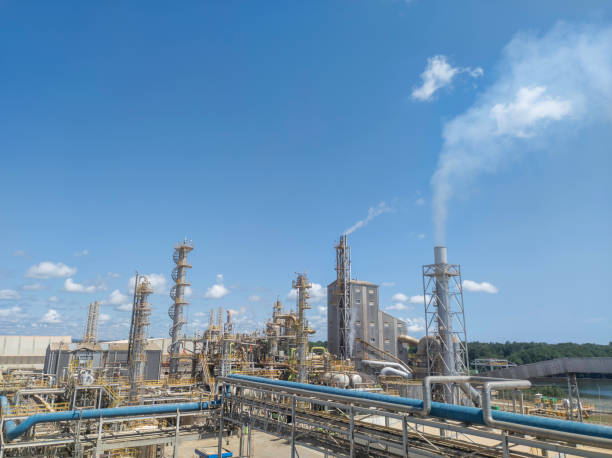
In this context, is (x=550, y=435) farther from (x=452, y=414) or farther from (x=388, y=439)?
(x=388, y=439)

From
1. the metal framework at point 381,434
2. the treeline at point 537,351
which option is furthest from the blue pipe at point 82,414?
the treeline at point 537,351

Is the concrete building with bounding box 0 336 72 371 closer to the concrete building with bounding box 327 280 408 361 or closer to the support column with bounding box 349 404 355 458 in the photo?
the concrete building with bounding box 327 280 408 361

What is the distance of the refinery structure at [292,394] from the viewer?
35.6ft

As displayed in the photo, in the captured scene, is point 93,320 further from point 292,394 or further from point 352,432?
point 352,432

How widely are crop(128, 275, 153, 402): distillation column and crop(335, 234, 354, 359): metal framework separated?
2130 centimetres

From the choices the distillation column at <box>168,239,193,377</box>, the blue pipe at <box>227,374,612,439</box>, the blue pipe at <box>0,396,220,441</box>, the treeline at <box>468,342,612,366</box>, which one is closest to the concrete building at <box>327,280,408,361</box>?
the distillation column at <box>168,239,193,377</box>

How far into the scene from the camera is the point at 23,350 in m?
69.1

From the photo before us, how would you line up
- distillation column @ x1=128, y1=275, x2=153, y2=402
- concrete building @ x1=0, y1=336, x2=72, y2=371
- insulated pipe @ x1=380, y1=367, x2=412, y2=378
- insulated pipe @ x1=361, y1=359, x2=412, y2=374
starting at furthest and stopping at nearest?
concrete building @ x1=0, y1=336, x2=72, y2=371
insulated pipe @ x1=361, y1=359, x2=412, y2=374
insulated pipe @ x1=380, y1=367, x2=412, y2=378
distillation column @ x1=128, y1=275, x2=153, y2=402

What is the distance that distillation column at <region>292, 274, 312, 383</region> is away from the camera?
36969 mm

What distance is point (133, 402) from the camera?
30406 mm

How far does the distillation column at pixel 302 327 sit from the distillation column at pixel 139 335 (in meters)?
13.7

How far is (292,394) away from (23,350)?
73856mm

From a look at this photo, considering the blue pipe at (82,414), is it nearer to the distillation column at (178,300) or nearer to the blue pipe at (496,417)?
the blue pipe at (496,417)

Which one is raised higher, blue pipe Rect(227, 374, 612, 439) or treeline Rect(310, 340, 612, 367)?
blue pipe Rect(227, 374, 612, 439)
